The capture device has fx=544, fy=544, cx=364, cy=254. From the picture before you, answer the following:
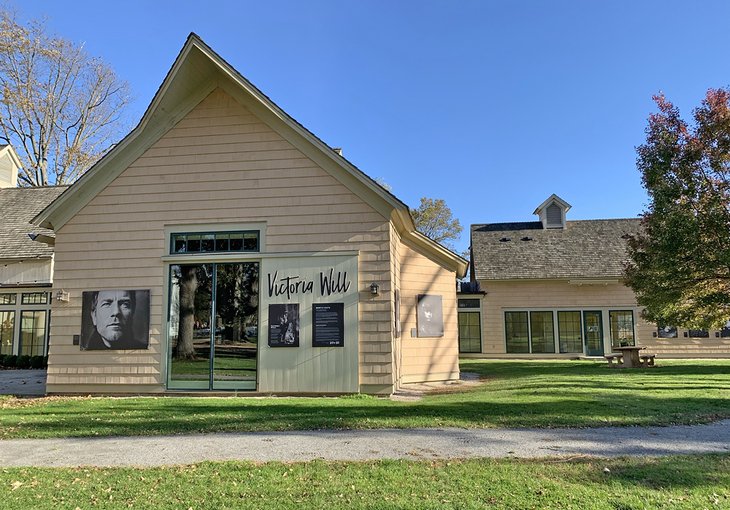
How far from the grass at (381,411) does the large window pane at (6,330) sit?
1204cm

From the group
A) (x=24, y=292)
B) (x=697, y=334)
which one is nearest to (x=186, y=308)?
(x=24, y=292)

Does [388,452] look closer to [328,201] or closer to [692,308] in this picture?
[328,201]

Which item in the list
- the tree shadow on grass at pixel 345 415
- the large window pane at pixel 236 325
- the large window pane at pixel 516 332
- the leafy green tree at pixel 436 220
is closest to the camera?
the tree shadow on grass at pixel 345 415

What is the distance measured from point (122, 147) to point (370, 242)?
589 cm

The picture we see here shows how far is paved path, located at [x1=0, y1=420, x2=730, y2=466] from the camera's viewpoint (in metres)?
6.14

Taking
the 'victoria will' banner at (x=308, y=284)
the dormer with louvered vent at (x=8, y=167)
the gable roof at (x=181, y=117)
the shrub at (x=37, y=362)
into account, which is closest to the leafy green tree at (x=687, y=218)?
the gable roof at (x=181, y=117)

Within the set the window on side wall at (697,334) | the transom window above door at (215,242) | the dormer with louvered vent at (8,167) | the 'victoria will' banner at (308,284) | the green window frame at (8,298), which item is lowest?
the window on side wall at (697,334)

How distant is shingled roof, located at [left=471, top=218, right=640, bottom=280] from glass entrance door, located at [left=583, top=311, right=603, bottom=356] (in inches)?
68.9

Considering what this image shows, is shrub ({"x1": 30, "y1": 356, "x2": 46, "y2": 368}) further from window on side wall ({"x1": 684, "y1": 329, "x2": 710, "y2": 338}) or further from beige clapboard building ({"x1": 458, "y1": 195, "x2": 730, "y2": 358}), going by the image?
window on side wall ({"x1": 684, "y1": 329, "x2": 710, "y2": 338})

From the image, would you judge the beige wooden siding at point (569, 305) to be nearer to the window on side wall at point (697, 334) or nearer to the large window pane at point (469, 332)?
the window on side wall at point (697, 334)

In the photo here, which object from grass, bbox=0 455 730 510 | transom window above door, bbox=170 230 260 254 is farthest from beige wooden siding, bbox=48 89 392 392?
grass, bbox=0 455 730 510

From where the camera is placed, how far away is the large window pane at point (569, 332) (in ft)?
78.5

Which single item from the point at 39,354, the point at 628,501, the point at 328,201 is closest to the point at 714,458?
the point at 628,501

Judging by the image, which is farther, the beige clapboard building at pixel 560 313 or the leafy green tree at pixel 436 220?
the leafy green tree at pixel 436 220
